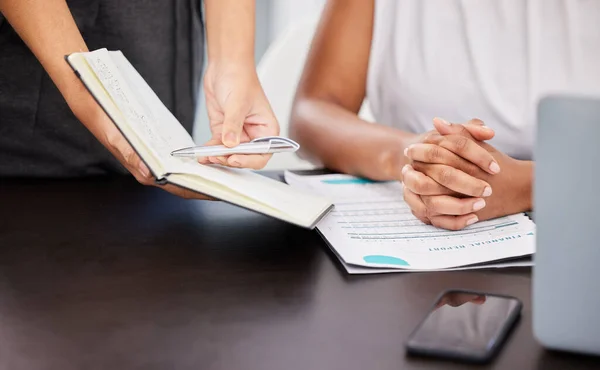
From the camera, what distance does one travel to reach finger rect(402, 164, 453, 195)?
884mm

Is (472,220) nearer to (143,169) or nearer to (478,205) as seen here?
(478,205)

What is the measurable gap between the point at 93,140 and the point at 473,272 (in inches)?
27.1

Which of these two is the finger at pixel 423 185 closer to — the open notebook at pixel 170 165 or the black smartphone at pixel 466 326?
the open notebook at pixel 170 165

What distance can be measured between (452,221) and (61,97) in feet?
2.13

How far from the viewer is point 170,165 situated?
81 centimetres

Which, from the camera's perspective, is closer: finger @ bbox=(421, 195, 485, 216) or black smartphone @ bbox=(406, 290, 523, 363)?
black smartphone @ bbox=(406, 290, 523, 363)

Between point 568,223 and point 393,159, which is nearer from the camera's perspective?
point 568,223

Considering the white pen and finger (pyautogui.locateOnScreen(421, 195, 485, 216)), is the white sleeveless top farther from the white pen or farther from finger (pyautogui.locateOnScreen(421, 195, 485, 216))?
the white pen

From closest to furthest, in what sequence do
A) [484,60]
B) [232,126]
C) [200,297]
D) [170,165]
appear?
[200,297], [170,165], [232,126], [484,60]

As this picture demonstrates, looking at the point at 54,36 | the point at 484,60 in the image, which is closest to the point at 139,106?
the point at 54,36

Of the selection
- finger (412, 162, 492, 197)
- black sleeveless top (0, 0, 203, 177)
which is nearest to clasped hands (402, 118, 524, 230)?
finger (412, 162, 492, 197)

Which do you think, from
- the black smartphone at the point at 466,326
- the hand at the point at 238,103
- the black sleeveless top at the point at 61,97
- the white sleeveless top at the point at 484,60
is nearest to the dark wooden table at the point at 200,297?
the black smartphone at the point at 466,326

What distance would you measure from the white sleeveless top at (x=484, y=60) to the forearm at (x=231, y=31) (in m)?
0.41

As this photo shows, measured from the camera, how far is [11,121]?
115 cm
